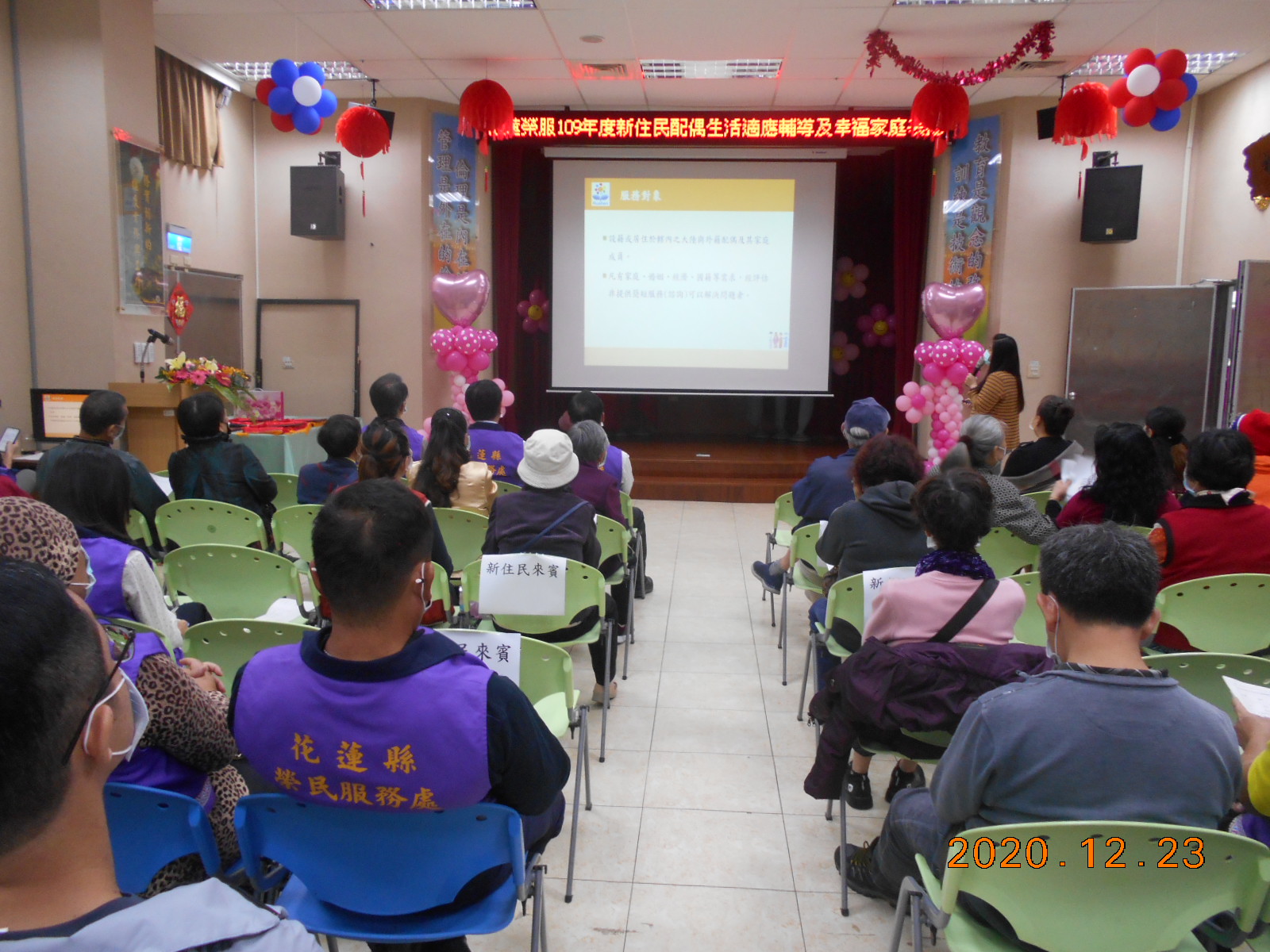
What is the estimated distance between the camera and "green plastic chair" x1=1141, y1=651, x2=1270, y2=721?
6.30 feet

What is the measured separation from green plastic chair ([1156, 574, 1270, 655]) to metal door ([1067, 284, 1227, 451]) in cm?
424

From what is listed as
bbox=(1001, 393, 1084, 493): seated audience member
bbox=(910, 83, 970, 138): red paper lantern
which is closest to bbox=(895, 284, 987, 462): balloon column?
bbox=(910, 83, 970, 138): red paper lantern

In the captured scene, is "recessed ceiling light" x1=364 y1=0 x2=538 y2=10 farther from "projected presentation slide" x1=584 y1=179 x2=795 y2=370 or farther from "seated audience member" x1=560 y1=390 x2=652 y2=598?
"seated audience member" x1=560 y1=390 x2=652 y2=598

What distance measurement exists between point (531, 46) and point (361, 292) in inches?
105

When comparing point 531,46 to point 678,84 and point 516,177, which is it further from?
point 516,177

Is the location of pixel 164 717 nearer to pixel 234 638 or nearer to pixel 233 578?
pixel 234 638

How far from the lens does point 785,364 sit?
317 inches

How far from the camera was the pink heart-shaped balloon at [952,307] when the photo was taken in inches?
276

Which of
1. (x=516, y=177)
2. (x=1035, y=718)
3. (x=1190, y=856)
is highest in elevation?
(x=516, y=177)

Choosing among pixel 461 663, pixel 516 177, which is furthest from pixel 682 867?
pixel 516 177

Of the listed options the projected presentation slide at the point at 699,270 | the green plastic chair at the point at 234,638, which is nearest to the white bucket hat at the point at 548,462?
the green plastic chair at the point at 234,638

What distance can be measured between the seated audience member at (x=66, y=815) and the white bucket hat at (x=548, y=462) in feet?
7.06

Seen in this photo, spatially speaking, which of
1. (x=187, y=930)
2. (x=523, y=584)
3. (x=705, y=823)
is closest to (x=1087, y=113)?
(x=523, y=584)

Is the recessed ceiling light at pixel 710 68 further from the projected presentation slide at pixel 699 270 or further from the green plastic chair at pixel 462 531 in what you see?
the green plastic chair at pixel 462 531
